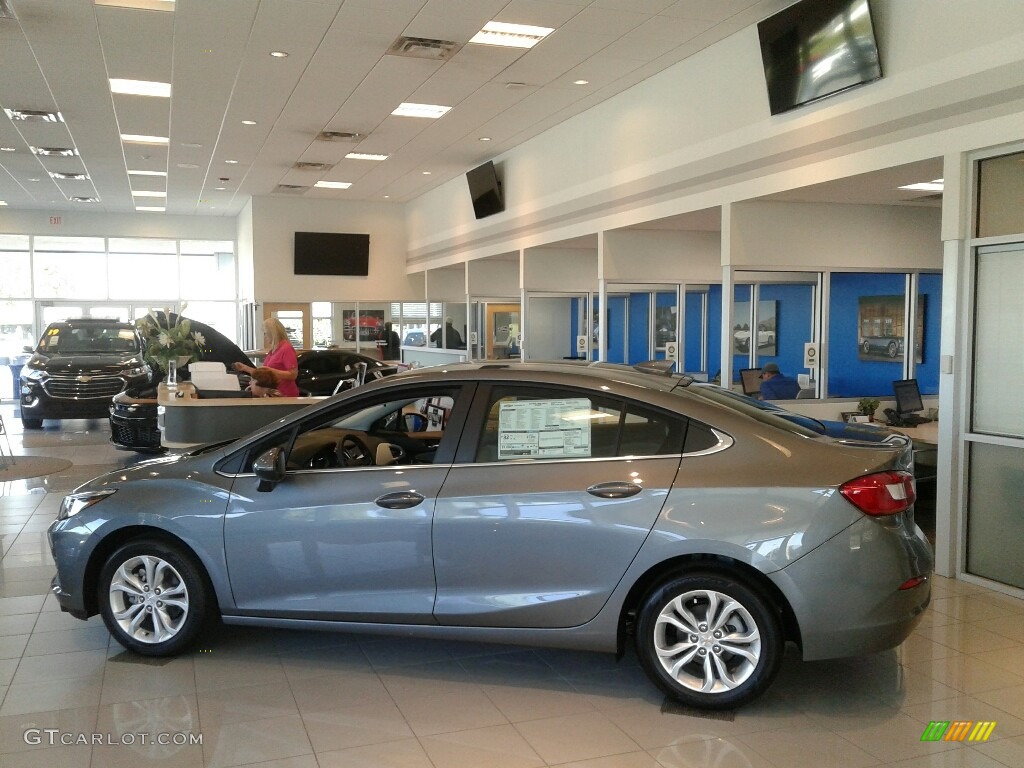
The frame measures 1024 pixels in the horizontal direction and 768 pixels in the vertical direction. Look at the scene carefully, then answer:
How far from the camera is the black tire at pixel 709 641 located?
134 inches

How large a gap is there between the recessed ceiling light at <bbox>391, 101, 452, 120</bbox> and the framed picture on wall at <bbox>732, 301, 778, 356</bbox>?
3911 mm

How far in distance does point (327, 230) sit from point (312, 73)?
30.3ft

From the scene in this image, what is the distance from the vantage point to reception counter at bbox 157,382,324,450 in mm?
7195

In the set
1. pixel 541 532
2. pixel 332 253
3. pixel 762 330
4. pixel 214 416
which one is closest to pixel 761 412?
pixel 541 532

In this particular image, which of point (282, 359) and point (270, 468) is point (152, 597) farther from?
point (282, 359)

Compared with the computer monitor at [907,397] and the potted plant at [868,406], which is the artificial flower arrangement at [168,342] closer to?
the potted plant at [868,406]

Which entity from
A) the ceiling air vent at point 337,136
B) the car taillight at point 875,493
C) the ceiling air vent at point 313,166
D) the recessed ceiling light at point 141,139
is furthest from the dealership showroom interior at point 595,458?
the ceiling air vent at point 313,166

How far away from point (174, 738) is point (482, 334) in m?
11.5

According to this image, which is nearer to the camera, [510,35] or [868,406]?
[510,35]

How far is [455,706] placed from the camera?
Answer: 359 centimetres

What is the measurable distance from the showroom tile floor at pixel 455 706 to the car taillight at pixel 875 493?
2.75 ft

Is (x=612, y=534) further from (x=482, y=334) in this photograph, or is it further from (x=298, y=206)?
(x=298, y=206)

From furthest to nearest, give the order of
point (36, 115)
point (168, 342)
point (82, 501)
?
point (36, 115)
point (168, 342)
point (82, 501)

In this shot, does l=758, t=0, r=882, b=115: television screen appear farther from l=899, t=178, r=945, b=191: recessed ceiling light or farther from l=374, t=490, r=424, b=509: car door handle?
l=374, t=490, r=424, b=509: car door handle
